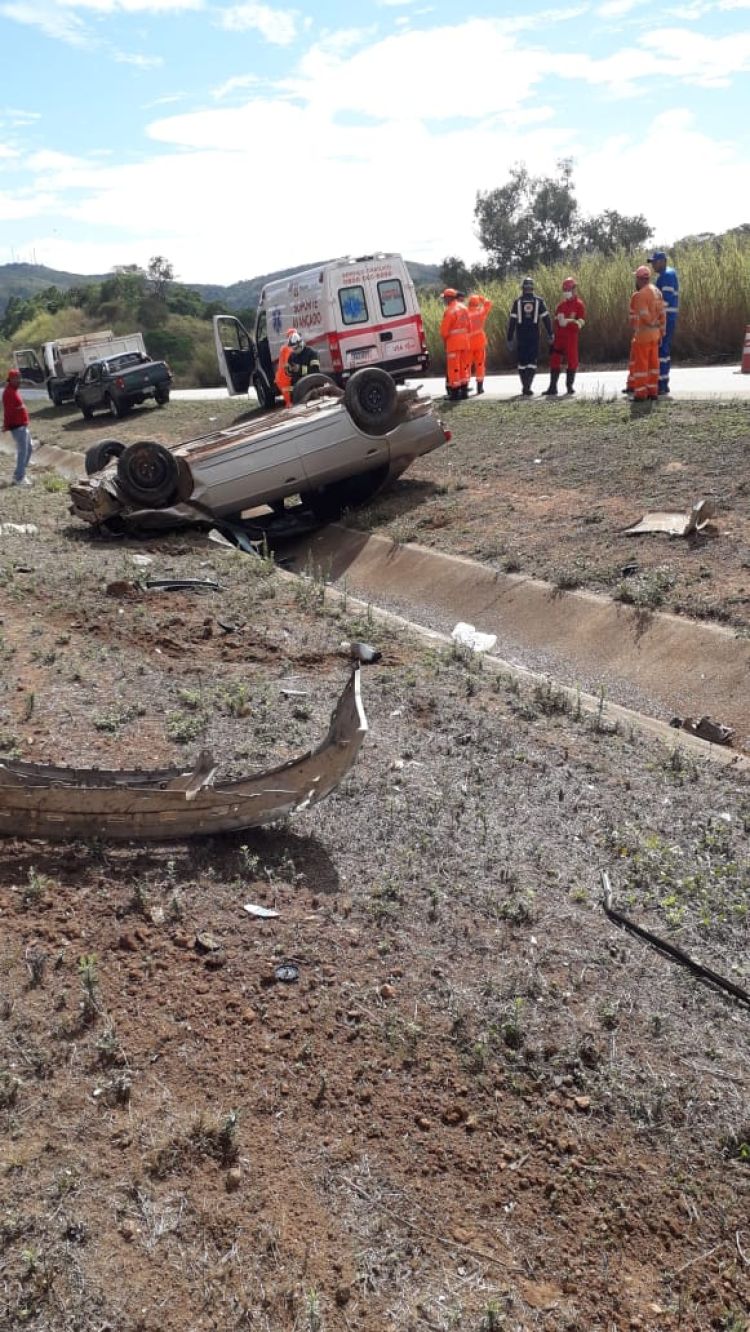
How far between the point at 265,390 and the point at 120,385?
6.14m

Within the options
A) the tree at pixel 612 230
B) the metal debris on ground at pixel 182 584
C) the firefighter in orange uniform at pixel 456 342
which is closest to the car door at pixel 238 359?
the firefighter in orange uniform at pixel 456 342

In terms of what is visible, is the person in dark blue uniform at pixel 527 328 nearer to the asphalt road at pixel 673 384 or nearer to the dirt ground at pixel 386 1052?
the asphalt road at pixel 673 384

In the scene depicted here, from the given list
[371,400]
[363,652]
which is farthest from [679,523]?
[371,400]

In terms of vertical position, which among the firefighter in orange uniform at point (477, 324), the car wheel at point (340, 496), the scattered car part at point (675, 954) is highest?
the firefighter in orange uniform at point (477, 324)

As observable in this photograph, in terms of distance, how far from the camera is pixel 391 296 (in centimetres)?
1683

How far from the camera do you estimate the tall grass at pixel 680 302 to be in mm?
17953

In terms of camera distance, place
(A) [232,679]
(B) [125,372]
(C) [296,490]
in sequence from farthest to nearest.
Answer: (B) [125,372] < (C) [296,490] < (A) [232,679]

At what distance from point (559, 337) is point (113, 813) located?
38.3 ft

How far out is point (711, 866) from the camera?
4.25 metres

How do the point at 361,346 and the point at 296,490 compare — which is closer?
Result: the point at 296,490

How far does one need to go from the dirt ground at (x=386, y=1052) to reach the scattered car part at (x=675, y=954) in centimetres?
5

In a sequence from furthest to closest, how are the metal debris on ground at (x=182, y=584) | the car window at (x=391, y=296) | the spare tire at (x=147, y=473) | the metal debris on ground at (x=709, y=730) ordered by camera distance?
1. the car window at (x=391, y=296)
2. the spare tire at (x=147, y=473)
3. the metal debris on ground at (x=182, y=584)
4. the metal debris on ground at (x=709, y=730)

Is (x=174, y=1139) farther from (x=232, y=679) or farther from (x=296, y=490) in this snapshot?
(x=296, y=490)

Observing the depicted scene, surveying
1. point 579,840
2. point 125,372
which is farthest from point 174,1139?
point 125,372
